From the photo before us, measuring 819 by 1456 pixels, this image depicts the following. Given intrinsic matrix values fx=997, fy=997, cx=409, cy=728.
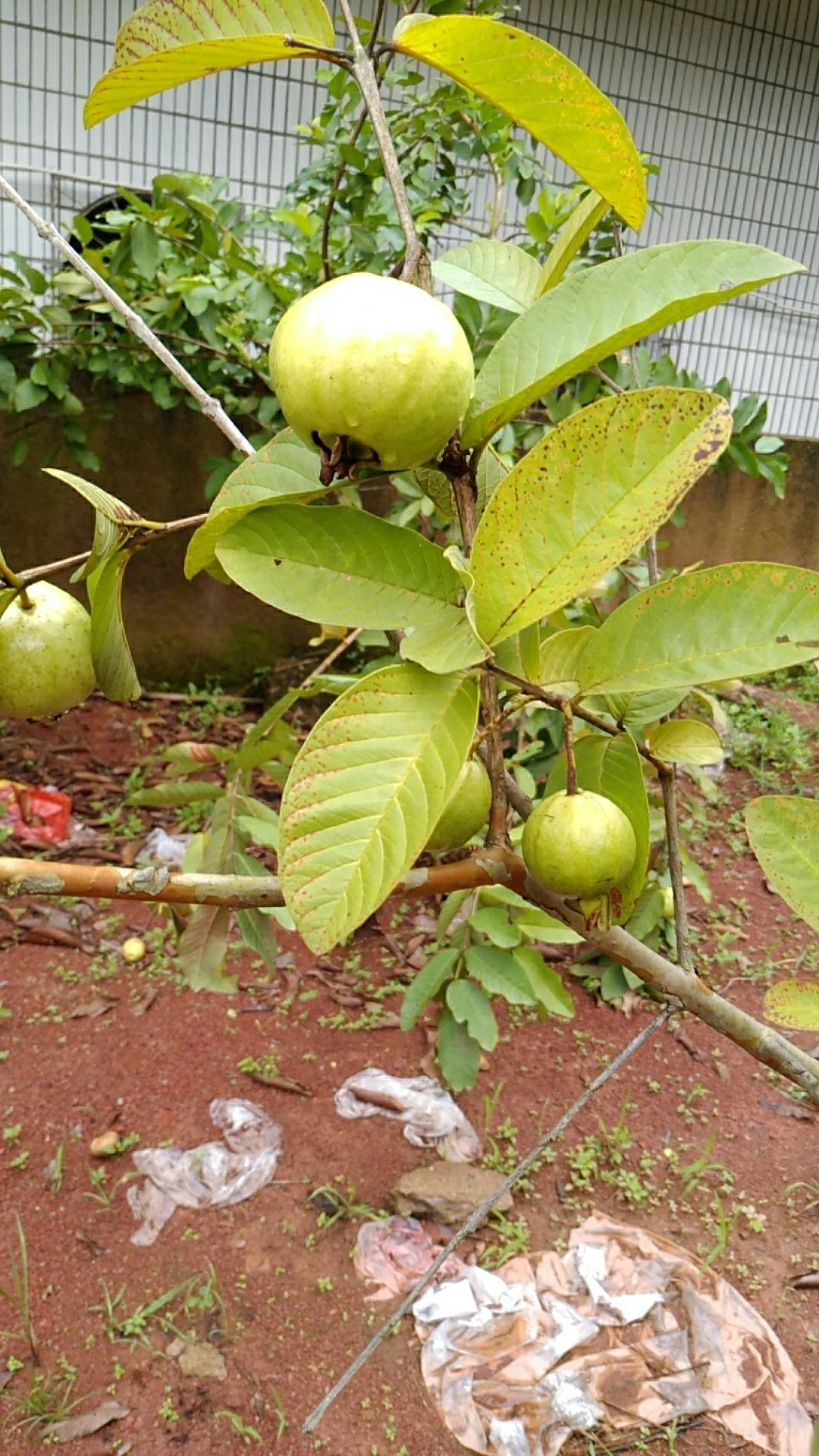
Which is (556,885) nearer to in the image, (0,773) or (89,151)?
(0,773)

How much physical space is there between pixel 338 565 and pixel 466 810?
19 centimetres

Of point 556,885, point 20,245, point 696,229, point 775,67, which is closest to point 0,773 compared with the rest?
point 20,245

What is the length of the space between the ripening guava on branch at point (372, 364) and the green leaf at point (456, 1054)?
1295 mm

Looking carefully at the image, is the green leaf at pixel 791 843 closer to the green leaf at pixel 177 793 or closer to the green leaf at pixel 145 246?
the green leaf at pixel 177 793

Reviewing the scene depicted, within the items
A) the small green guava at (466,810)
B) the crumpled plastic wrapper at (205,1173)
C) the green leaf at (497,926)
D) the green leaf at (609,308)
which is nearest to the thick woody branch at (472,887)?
the small green guava at (466,810)

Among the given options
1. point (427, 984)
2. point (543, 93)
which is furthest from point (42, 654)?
point (427, 984)

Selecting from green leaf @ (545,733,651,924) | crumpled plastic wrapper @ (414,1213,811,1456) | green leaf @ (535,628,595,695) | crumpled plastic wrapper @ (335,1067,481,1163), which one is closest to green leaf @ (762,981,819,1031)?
green leaf @ (545,733,651,924)

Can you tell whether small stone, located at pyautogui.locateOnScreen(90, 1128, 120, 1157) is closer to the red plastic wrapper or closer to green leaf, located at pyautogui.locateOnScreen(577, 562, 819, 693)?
the red plastic wrapper

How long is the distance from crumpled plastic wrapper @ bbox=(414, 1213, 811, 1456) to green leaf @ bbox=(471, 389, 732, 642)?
155 cm

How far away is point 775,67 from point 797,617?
189 inches

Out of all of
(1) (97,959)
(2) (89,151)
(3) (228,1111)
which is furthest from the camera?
(2) (89,151)

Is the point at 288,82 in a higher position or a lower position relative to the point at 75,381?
higher

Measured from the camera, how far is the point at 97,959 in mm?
2430

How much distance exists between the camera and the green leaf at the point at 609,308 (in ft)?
1.51
